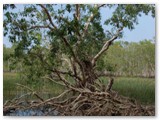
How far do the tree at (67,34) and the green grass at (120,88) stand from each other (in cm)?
13

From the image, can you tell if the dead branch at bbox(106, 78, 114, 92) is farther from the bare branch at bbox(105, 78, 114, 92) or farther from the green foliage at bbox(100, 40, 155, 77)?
the green foliage at bbox(100, 40, 155, 77)

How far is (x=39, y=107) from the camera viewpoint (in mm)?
5145

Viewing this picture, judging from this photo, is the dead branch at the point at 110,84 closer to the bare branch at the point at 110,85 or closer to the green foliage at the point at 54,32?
the bare branch at the point at 110,85

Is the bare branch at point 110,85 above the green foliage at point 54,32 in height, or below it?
below

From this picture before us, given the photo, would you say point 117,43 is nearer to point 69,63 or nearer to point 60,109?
point 69,63

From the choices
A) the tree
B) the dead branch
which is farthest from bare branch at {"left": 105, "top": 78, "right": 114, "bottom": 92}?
the tree

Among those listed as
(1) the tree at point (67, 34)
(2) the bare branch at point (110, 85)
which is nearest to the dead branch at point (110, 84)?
(2) the bare branch at point (110, 85)

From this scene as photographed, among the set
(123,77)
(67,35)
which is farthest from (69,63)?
(123,77)

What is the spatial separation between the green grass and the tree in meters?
0.13

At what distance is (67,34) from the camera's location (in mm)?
5148

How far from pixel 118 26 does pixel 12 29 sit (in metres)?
1.22

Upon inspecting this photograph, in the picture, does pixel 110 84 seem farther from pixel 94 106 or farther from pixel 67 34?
pixel 67 34

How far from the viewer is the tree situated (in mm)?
5129

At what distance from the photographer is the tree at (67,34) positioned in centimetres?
513
